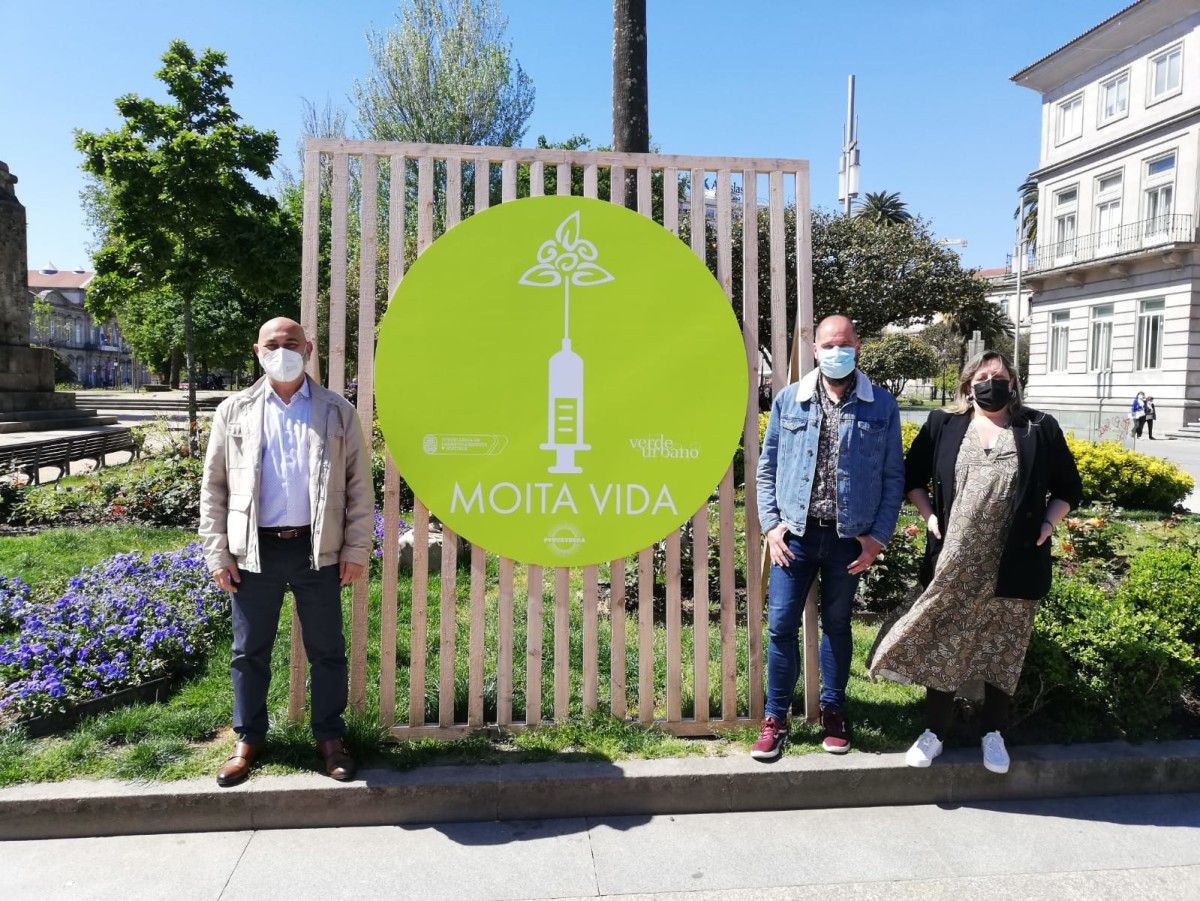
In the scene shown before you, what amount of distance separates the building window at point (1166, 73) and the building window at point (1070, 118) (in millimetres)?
3806

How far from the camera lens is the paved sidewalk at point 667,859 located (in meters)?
2.96

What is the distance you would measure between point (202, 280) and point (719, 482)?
1367 cm

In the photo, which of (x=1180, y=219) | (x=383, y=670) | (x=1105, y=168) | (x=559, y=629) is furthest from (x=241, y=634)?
(x=1105, y=168)

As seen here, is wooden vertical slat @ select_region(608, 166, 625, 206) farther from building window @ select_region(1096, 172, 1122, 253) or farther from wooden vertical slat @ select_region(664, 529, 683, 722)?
building window @ select_region(1096, 172, 1122, 253)

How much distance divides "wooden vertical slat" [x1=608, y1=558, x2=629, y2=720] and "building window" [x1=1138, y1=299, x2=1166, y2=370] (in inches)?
1397

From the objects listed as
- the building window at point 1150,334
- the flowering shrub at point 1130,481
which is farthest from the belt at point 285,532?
the building window at point 1150,334

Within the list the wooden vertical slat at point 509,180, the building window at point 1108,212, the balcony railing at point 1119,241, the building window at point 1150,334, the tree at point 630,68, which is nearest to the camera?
the wooden vertical slat at point 509,180

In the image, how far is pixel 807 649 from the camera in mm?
4098

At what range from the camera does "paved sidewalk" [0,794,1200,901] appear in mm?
2963

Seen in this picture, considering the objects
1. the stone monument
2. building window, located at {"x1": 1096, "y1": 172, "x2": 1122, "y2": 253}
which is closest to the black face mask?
the stone monument

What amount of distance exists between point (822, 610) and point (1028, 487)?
1079mm

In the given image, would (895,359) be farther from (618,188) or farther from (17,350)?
(618,188)

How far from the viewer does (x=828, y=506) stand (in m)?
3.66

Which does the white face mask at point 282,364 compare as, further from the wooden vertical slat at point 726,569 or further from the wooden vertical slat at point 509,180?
the wooden vertical slat at point 726,569
